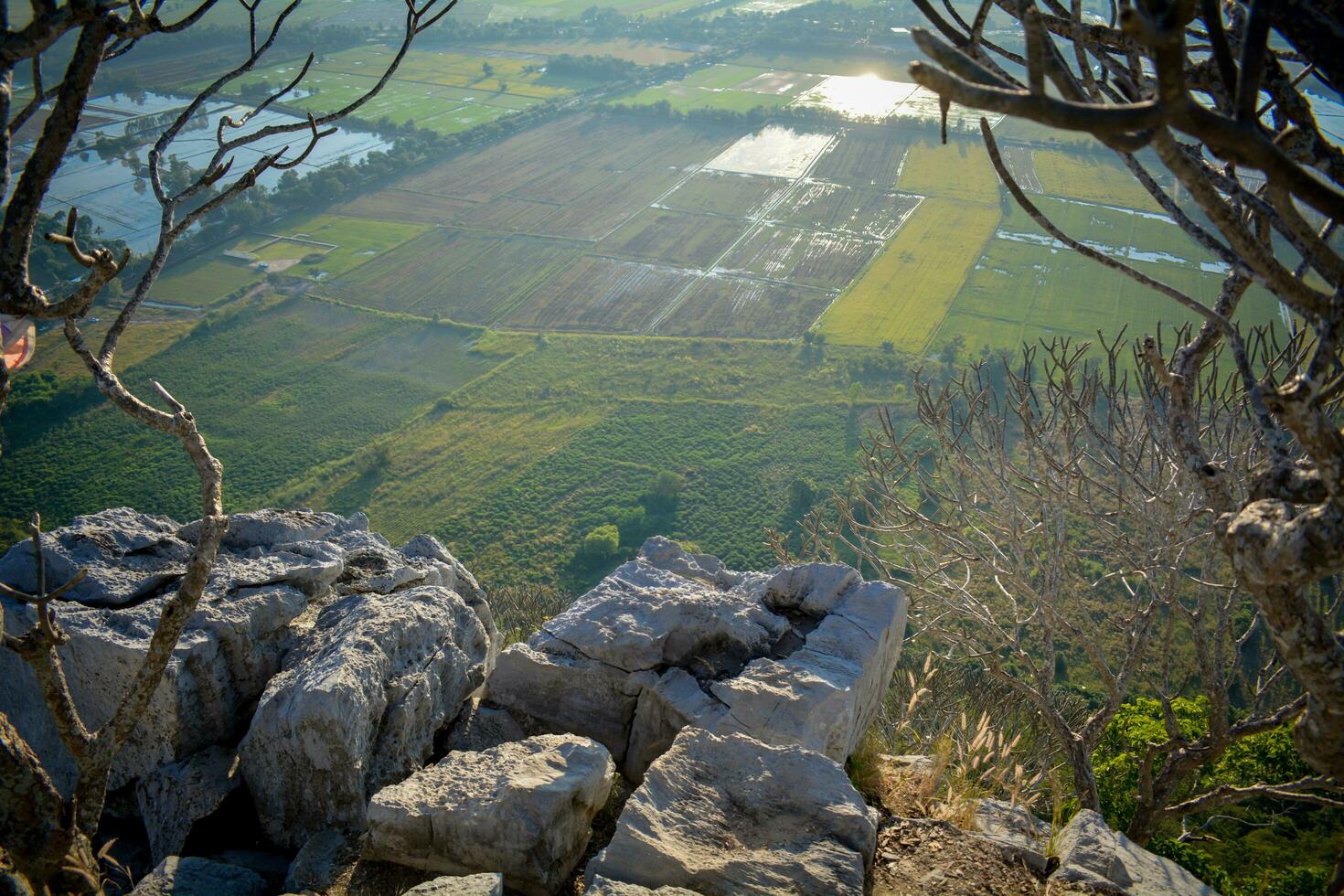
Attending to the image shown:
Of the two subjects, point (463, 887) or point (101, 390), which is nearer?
point (101, 390)

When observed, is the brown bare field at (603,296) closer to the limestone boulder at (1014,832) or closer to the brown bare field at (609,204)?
the brown bare field at (609,204)

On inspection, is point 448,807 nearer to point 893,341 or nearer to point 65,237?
point 65,237

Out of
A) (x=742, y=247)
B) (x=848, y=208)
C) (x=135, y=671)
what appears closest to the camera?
A: (x=135, y=671)

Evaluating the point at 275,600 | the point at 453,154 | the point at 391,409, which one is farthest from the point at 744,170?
the point at 275,600

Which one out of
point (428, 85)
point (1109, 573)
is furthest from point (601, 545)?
point (428, 85)

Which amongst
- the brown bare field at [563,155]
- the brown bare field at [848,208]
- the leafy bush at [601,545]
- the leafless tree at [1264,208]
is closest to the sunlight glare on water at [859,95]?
the brown bare field at [563,155]

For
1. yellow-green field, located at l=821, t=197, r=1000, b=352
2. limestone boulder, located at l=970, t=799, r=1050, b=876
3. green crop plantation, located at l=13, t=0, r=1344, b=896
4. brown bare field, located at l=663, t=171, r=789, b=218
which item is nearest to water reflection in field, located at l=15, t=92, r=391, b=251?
green crop plantation, located at l=13, t=0, r=1344, b=896

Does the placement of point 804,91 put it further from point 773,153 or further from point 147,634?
point 147,634
